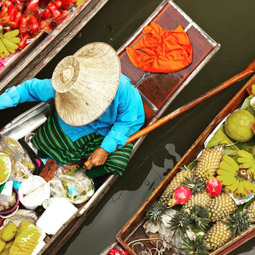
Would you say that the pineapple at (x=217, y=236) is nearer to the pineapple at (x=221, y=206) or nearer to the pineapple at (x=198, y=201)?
the pineapple at (x=221, y=206)

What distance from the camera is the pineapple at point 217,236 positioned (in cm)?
336

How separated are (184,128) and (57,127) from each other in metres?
1.61

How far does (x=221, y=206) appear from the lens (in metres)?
3.46

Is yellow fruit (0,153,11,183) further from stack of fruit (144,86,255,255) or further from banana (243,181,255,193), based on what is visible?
banana (243,181,255,193)

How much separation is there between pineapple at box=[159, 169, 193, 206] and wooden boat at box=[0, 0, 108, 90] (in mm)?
1818

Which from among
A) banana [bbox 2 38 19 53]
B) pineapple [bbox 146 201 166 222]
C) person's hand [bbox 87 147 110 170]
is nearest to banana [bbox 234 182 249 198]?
pineapple [bbox 146 201 166 222]

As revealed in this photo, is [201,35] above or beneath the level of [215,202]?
above

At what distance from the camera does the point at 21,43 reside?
386cm

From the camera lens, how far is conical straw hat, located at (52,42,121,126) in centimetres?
265

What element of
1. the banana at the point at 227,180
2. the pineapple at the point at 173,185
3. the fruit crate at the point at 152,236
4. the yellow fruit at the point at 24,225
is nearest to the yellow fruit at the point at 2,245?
the yellow fruit at the point at 24,225

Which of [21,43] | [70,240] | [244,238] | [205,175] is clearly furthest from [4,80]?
[244,238]

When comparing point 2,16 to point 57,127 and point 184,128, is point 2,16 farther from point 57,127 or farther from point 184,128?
point 184,128

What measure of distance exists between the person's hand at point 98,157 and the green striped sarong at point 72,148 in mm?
160

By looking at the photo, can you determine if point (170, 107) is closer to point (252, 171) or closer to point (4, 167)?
point (252, 171)
